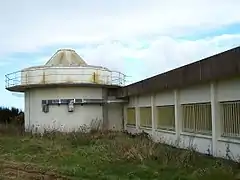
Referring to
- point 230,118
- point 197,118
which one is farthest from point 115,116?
point 230,118

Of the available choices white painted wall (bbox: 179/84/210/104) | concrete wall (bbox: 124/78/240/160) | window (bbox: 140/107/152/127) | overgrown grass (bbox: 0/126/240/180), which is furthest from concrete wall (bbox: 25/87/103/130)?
white painted wall (bbox: 179/84/210/104)

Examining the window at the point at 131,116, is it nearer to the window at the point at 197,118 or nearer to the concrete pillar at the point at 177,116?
the concrete pillar at the point at 177,116

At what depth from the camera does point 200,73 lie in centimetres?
1655

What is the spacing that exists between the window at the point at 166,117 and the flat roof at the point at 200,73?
3.74 ft

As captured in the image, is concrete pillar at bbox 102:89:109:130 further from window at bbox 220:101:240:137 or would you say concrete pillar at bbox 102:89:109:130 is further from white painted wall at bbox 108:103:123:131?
window at bbox 220:101:240:137

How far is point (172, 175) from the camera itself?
11.8 m

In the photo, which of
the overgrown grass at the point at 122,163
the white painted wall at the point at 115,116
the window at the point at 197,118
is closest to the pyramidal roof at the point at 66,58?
the white painted wall at the point at 115,116

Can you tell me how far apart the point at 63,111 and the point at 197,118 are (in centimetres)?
1439

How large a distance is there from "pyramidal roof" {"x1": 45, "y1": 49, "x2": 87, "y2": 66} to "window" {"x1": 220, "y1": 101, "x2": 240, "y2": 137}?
17.9 m

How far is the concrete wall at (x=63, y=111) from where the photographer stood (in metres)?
31.0

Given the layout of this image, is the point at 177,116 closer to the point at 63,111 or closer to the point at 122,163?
the point at 122,163

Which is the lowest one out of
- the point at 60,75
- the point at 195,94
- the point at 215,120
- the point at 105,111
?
the point at 215,120

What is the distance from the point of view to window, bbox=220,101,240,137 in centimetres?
1509

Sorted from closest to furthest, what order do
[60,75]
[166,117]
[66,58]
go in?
[166,117] < [60,75] < [66,58]
